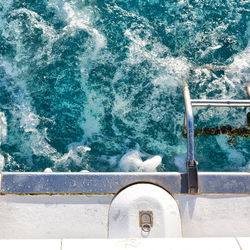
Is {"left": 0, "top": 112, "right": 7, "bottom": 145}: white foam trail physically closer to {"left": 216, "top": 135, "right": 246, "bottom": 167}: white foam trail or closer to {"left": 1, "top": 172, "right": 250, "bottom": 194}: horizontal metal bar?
{"left": 1, "top": 172, "right": 250, "bottom": 194}: horizontal metal bar

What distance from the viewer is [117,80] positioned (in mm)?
4566

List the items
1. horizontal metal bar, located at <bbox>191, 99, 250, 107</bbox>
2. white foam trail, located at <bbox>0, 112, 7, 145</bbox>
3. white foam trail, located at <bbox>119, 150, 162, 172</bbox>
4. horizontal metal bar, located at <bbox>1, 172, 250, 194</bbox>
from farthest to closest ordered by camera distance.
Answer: white foam trail, located at <bbox>0, 112, 7, 145</bbox> → white foam trail, located at <bbox>119, 150, 162, 172</bbox> → horizontal metal bar, located at <bbox>191, 99, 250, 107</bbox> → horizontal metal bar, located at <bbox>1, 172, 250, 194</bbox>

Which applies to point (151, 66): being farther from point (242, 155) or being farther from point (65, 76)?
point (242, 155)

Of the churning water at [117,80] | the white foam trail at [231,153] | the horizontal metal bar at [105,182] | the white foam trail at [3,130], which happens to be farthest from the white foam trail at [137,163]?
the white foam trail at [3,130]

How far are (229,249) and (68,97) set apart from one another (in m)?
3.21

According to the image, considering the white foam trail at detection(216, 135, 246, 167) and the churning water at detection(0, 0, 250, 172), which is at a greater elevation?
the churning water at detection(0, 0, 250, 172)

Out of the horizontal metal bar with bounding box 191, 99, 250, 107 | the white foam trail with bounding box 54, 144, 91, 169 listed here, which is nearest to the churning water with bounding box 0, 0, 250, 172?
the white foam trail with bounding box 54, 144, 91, 169

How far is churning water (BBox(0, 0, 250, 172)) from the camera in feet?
14.6

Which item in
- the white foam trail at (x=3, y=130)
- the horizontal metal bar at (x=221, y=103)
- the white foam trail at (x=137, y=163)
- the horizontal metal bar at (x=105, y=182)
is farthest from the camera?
the white foam trail at (x=3, y=130)

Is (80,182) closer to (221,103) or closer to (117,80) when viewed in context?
(221,103)

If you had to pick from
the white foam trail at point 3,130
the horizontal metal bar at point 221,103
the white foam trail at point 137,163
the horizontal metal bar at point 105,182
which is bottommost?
the horizontal metal bar at point 105,182

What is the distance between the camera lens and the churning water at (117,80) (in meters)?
4.45

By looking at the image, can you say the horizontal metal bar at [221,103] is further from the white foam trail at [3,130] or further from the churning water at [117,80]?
the white foam trail at [3,130]

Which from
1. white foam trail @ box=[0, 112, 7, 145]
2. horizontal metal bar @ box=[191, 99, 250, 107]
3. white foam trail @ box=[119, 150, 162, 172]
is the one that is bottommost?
white foam trail @ box=[119, 150, 162, 172]
